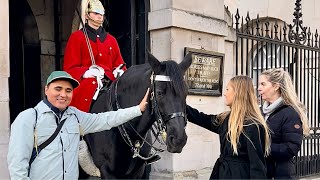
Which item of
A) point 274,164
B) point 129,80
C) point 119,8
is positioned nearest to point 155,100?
point 129,80

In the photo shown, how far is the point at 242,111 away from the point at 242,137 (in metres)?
0.22

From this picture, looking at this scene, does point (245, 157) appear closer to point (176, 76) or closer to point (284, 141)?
point (284, 141)

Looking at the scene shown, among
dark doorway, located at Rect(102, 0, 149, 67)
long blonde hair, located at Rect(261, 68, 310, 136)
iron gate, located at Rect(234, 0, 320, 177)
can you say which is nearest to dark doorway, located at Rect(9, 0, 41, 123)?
dark doorway, located at Rect(102, 0, 149, 67)

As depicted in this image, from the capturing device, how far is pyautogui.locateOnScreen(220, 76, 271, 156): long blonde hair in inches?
146

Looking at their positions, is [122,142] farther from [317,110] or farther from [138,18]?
[317,110]

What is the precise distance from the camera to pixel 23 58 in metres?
9.10

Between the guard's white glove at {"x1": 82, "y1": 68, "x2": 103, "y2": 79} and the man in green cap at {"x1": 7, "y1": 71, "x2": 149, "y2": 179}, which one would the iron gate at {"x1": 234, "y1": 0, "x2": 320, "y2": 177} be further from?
the man in green cap at {"x1": 7, "y1": 71, "x2": 149, "y2": 179}

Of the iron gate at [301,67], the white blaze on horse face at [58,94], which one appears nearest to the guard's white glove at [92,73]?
the white blaze on horse face at [58,94]

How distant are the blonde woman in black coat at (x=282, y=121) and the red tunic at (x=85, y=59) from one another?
182 centimetres

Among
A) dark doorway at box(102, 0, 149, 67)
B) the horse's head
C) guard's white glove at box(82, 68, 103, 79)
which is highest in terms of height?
dark doorway at box(102, 0, 149, 67)

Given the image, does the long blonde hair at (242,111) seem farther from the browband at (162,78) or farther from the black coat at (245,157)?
the browband at (162,78)

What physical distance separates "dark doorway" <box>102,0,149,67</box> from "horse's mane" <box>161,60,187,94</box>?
9.53ft

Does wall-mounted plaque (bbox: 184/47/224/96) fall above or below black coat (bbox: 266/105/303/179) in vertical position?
above

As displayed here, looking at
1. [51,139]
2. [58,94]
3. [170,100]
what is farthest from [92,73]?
[51,139]
